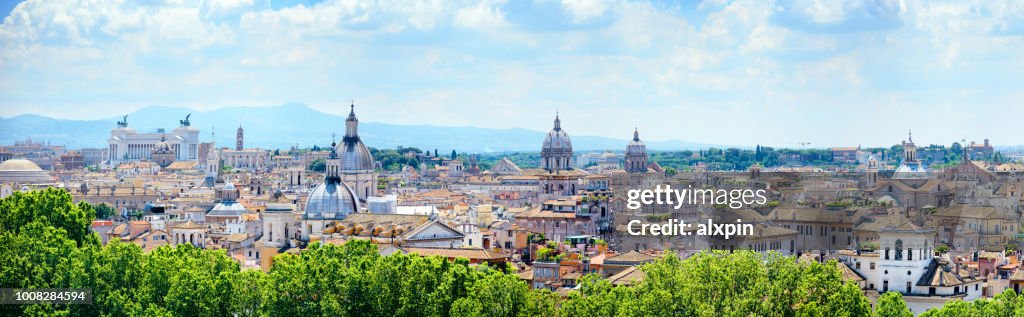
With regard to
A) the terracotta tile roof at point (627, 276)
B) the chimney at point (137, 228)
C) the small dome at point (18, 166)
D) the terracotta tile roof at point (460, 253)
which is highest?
the small dome at point (18, 166)

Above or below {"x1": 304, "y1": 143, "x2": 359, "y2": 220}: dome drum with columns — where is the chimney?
below

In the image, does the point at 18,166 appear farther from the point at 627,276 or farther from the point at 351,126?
the point at 627,276

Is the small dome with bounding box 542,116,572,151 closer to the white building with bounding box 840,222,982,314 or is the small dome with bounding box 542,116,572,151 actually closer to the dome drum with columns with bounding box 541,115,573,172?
the dome drum with columns with bounding box 541,115,573,172

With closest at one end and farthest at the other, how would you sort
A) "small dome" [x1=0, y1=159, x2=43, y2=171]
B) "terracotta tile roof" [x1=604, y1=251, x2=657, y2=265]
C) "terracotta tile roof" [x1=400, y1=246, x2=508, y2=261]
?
"terracotta tile roof" [x1=604, y1=251, x2=657, y2=265] < "terracotta tile roof" [x1=400, y1=246, x2=508, y2=261] < "small dome" [x1=0, y1=159, x2=43, y2=171]

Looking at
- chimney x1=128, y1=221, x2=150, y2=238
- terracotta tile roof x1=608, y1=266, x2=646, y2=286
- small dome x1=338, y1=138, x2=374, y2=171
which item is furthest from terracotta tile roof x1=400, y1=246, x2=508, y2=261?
small dome x1=338, y1=138, x2=374, y2=171

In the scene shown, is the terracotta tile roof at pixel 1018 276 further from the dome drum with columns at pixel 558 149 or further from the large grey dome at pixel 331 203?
the dome drum with columns at pixel 558 149

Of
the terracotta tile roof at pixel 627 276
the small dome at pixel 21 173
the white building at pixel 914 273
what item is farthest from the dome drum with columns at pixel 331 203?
the small dome at pixel 21 173

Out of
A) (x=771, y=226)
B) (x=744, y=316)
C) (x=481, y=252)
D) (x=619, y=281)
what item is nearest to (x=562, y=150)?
(x=771, y=226)

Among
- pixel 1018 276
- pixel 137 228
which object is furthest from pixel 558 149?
pixel 1018 276
